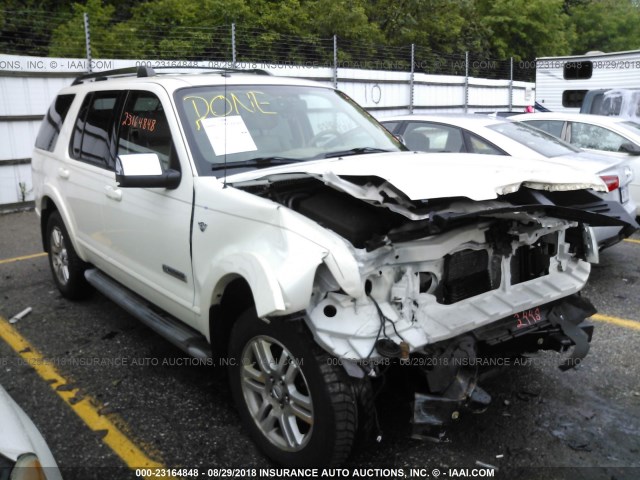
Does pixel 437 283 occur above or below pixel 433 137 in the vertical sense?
below

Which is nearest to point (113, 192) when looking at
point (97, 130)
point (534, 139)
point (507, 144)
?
point (97, 130)

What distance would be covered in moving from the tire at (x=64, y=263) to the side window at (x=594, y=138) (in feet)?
20.5

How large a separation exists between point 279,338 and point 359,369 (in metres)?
0.43

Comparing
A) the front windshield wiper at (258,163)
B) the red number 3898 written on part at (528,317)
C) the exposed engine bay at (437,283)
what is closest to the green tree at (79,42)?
the front windshield wiper at (258,163)

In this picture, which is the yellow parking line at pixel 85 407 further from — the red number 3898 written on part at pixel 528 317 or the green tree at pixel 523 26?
the green tree at pixel 523 26

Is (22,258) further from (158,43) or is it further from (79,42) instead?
(158,43)

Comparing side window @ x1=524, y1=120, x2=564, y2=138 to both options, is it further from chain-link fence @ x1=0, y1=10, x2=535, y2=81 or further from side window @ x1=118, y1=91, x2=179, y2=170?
side window @ x1=118, y1=91, x2=179, y2=170

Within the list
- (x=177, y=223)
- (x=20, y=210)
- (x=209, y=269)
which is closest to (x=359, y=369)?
(x=209, y=269)

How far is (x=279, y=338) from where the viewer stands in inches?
106

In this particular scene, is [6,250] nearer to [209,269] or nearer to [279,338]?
[209,269]

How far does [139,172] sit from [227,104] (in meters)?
0.78

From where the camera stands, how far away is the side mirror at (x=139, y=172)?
3117mm

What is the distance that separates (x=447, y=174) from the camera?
2.74m

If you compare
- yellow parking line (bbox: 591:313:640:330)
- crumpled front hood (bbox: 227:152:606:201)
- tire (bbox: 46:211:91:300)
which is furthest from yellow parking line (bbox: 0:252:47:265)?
yellow parking line (bbox: 591:313:640:330)
